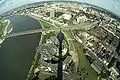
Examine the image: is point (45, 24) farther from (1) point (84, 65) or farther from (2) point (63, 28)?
(1) point (84, 65)

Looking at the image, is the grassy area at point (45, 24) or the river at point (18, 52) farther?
the grassy area at point (45, 24)

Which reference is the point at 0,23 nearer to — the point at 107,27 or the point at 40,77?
the point at 40,77

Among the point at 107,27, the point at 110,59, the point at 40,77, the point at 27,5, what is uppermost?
the point at 27,5

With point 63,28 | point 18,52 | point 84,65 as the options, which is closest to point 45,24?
point 63,28

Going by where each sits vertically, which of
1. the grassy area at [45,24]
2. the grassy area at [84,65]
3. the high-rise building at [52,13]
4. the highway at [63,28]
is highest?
the high-rise building at [52,13]

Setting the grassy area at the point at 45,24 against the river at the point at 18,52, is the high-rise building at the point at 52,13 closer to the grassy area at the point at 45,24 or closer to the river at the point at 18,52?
the grassy area at the point at 45,24

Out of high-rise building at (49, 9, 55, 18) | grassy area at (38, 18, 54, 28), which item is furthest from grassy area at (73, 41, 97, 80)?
high-rise building at (49, 9, 55, 18)

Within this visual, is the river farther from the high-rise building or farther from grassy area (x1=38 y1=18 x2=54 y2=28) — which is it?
the high-rise building

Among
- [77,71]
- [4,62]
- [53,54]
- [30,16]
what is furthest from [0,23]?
[77,71]

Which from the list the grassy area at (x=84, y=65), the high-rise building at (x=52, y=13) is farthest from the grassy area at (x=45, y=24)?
the grassy area at (x=84, y=65)
